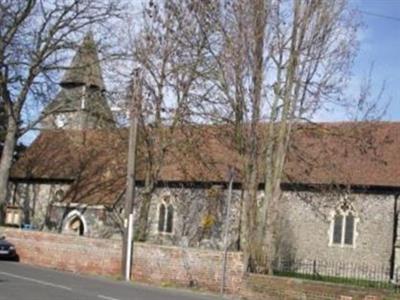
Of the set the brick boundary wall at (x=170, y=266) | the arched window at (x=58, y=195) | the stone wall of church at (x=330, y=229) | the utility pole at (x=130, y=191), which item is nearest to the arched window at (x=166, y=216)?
the stone wall of church at (x=330, y=229)

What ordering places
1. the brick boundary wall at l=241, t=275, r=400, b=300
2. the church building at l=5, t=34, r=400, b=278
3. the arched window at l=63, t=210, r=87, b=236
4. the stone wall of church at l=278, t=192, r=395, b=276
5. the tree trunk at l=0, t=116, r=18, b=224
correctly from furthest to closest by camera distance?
the arched window at l=63, t=210, r=87, b=236 < the tree trunk at l=0, t=116, r=18, b=224 < the stone wall of church at l=278, t=192, r=395, b=276 < the church building at l=5, t=34, r=400, b=278 < the brick boundary wall at l=241, t=275, r=400, b=300

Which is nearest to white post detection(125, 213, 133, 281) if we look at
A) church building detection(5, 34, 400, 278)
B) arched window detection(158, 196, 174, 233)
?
church building detection(5, 34, 400, 278)

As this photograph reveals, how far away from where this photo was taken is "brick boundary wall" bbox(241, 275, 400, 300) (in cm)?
1988

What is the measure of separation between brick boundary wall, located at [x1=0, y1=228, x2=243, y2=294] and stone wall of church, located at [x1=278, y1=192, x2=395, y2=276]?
12.5 metres

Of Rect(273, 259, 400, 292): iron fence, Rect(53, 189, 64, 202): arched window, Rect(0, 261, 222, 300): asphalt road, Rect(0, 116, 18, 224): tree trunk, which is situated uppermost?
Rect(0, 116, 18, 224): tree trunk

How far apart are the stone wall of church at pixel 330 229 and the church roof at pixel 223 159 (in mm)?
1267

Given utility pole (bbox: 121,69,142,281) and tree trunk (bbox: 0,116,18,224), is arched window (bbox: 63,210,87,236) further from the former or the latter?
utility pole (bbox: 121,69,142,281)

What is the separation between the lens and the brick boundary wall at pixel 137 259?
24.4 meters

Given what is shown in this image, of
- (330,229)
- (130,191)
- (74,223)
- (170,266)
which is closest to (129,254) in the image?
(170,266)

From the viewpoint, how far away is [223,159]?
41219mm

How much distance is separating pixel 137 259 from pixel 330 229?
52.3 feet

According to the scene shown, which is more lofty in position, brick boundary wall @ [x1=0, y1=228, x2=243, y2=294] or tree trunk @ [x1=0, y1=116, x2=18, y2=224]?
tree trunk @ [x1=0, y1=116, x2=18, y2=224]

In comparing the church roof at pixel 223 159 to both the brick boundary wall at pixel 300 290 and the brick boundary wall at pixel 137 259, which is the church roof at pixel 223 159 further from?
the brick boundary wall at pixel 300 290

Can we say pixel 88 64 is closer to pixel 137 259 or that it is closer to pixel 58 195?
pixel 58 195
